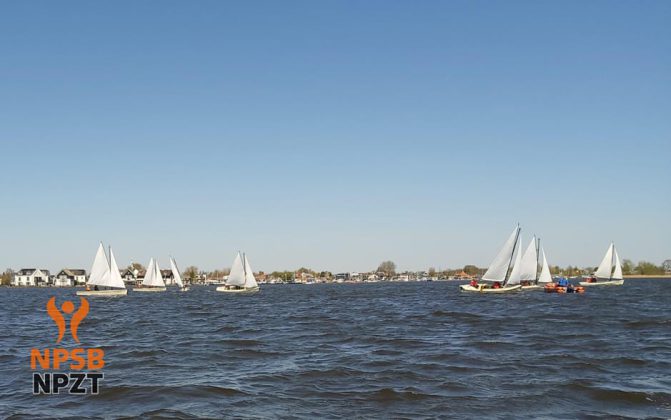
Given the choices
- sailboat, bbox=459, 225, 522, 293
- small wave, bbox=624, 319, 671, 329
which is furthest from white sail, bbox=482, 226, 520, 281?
small wave, bbox=624, 319, 671, 329

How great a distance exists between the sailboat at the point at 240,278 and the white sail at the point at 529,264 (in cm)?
4998

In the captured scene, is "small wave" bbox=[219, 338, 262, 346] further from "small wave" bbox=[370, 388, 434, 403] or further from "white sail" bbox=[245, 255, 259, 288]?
"white sail" bbox=[245, 255, 259, 288]

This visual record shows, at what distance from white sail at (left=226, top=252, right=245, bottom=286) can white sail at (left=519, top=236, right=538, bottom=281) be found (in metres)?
50.9

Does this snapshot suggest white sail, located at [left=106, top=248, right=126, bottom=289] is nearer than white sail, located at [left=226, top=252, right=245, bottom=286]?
Yes

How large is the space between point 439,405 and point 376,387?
2415mm

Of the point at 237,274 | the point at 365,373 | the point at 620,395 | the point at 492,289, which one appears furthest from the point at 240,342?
the point at 237,274

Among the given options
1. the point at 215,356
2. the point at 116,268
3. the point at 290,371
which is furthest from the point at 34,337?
the point at 116,268

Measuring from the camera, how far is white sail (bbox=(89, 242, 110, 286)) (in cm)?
9056

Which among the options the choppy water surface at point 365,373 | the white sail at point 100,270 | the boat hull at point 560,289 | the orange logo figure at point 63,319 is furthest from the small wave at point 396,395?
the white sail at point 100,270

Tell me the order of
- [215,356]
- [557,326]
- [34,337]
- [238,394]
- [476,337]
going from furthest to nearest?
[557,326]
[34,337]
[476,337]
[215,356]
[238,394]

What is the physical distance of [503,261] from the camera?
272 feet

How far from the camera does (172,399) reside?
14.4m

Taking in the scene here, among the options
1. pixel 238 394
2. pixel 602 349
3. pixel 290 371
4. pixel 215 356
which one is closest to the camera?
pixel 238 394

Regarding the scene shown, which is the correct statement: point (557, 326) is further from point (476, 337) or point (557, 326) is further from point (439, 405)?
point (439, 405)
